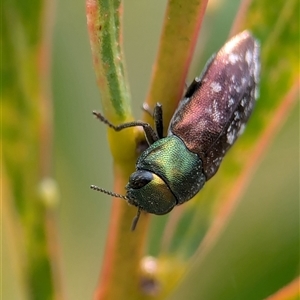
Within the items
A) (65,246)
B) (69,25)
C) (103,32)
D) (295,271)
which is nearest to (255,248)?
(295,271)

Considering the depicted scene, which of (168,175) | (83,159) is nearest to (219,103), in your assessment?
(168,175)

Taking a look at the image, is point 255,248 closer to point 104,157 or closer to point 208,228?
point 208,228

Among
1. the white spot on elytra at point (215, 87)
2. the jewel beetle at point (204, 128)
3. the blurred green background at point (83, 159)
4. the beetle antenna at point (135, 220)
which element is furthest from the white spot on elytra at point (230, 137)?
the beetle antenna at point (135, 220)

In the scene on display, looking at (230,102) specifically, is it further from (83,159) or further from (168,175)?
(83,159)

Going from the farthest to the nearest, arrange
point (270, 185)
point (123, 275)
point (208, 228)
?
point (270, 185) → point (208, 228) → point (123, 275)

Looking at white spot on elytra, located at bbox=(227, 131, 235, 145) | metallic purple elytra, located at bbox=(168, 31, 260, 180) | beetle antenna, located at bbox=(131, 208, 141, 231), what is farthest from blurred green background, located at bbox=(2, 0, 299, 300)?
beetle antenna, located at bbox=(131, 208, 141, 231)

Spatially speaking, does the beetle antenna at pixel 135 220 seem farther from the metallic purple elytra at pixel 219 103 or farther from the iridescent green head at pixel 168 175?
the metallic purple elytra at pixel 219 103

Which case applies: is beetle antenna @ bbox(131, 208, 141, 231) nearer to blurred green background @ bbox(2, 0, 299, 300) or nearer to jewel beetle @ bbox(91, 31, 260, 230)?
jewel beetle @ bbox(91, 31, 260, 230)
